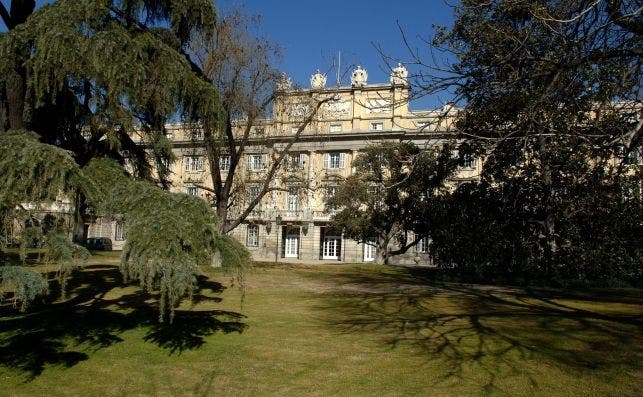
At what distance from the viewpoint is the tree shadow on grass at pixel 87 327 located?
7285 millimetres

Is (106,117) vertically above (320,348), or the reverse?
(106,117)

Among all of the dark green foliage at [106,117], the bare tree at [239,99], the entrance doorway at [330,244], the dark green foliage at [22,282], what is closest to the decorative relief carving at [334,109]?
the bare tree at [239,99]

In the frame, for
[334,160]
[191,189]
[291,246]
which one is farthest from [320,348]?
[291,246]

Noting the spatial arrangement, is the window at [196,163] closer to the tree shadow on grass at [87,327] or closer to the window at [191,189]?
the window at [191,189]

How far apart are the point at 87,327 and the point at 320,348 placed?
12.6 ft

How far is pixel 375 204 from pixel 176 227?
26574 millimetres

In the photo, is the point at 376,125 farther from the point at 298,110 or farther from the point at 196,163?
the point at 196,163

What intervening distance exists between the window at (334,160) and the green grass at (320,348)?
36.8 meters

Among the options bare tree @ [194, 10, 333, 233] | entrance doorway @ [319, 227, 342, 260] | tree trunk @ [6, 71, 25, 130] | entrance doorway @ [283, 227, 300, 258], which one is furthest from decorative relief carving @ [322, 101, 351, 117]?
tree trunk @ [6, 71, 25, 130]

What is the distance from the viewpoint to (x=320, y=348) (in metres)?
7.95

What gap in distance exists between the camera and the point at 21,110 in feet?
20.9

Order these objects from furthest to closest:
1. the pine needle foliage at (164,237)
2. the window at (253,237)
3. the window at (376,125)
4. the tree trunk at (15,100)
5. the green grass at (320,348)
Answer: the window at (253,237)
the window at (376,125)
the green grass at (320,348)
the tree trunk at (15,100)
the pine needle foliage at (164,237)

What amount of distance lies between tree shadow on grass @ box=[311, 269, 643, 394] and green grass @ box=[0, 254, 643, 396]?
0.03 m

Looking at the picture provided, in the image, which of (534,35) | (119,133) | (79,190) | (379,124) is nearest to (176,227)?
(79,190)
